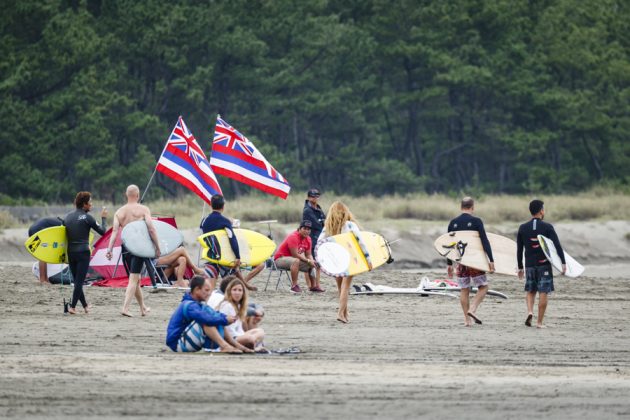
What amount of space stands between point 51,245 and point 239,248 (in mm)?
2797

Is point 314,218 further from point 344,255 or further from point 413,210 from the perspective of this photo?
point 413,210

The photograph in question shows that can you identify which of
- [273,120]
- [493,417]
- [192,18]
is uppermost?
[192,18]

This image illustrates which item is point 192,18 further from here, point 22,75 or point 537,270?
point 537,270

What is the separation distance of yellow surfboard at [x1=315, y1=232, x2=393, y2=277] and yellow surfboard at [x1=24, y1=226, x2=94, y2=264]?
11.7 feet

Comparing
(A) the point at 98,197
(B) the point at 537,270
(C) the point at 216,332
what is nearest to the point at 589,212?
(A) the point at 98,197

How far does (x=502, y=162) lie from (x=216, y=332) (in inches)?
1904

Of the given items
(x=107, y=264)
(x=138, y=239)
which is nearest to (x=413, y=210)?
(x=107, y=264)

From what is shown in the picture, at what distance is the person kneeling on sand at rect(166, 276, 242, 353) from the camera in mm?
12977

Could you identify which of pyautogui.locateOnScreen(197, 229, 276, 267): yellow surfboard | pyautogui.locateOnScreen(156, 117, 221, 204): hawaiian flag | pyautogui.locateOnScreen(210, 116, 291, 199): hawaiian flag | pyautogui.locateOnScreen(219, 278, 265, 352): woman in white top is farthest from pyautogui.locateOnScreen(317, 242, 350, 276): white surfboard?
pyautogui.locateOnScreen(210, 116, 291, 199): hawaiian flag

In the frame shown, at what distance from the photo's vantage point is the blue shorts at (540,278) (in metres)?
16.7

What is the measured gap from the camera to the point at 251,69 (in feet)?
178

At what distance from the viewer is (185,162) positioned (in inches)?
910

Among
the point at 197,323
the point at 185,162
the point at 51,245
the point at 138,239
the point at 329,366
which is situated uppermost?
the point at 185,162

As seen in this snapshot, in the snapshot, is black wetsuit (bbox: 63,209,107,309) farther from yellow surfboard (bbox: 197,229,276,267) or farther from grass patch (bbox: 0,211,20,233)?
grass patch (bbox: 0,211,20,233)
